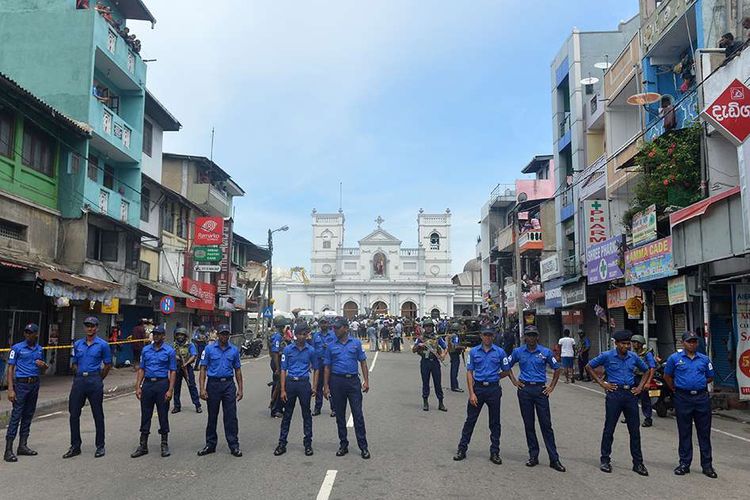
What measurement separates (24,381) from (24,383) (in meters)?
0.03

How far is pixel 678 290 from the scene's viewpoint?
14953 millimetres

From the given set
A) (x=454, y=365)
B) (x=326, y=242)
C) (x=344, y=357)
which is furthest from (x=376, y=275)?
(x=344, y=357)

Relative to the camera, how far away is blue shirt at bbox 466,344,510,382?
324 inches

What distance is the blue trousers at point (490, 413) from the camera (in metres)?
7.93

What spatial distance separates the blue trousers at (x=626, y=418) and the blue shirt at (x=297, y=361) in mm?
3911

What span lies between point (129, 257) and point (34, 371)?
50.6 ft

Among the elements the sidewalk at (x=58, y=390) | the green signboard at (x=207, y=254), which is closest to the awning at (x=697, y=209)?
the sidewalk at (x=58, y=390)

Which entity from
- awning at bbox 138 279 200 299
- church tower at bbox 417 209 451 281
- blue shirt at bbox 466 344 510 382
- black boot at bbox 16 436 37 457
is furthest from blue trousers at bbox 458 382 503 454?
church tower at bbox 417 209 451 281

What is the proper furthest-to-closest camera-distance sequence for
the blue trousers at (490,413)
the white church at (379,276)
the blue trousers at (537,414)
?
the white church at (379,276) < the blue trousers at (490,413) < the blue trousers at (537,414)

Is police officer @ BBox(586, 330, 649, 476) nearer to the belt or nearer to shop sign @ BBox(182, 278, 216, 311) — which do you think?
the belt

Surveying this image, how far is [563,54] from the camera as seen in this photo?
28.8 meters

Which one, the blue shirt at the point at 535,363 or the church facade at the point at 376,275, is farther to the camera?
the church facade at the point at 376,275

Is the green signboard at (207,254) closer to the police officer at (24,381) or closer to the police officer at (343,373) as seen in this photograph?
the police officer at (24,381)

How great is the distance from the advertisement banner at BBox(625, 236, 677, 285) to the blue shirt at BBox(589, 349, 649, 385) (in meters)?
7.86
